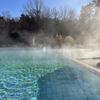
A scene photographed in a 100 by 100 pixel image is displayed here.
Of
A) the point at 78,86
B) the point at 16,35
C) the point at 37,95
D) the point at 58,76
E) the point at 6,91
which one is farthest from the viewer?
the point at 16,35

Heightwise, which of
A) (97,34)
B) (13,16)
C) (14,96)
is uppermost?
(13,16)

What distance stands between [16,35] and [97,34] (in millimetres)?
12774

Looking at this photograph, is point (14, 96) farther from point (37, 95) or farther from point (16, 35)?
point (16, 35)

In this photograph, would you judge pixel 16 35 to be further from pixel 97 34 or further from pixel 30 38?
pixel 97 34

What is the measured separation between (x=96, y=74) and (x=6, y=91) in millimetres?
2920

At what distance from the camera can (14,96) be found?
19.4 ft

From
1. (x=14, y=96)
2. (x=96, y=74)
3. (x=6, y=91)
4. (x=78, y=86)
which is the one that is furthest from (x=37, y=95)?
(x=96, y=74)

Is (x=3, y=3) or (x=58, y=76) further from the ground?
(x=3, y=3)

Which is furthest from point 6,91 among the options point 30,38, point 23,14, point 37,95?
point 23,14

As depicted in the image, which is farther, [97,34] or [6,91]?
[97,34]

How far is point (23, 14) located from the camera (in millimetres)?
34469

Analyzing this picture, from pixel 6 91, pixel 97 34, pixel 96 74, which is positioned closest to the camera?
pixel 6 91

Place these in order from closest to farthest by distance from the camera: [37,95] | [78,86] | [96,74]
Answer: [37,95], [78,86], [96,74]

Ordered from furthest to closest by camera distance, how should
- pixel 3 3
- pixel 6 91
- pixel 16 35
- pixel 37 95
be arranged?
1. pixel 3 3
2. pixel 16 35
3. pixel 6 91
4. pixel 37 95
